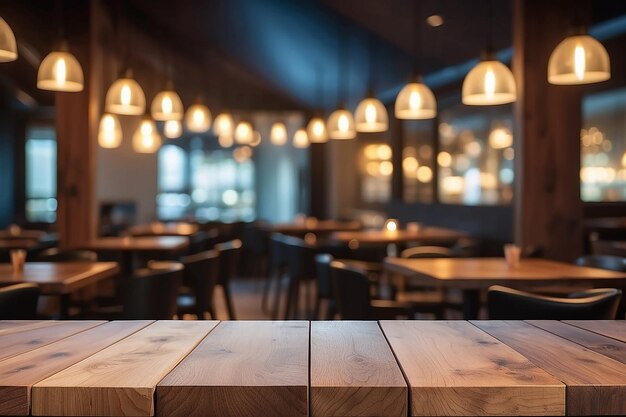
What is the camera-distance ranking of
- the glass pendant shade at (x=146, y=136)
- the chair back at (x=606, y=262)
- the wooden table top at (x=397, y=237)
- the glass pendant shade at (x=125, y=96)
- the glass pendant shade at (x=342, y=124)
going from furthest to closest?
the glass pendant shade at (x=146, y=136)
the glass pendant shade at (x=342, y=124)
the wooden table top at (x=397, y=237)
the glass pendant shade at (x=125, y=96)
the chair back at (x=606, y=262)

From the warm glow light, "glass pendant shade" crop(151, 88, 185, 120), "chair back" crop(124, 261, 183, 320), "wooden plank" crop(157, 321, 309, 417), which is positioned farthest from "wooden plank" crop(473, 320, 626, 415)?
"glass pendant shade" crop(151, 88, 185, 120)

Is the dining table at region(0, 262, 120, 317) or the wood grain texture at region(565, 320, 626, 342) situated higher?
the wood grain texture at region(565, 320, 626, 342)

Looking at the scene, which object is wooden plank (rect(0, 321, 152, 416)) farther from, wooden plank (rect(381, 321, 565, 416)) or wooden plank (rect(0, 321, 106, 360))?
wooden plank (rect(381, 321, 565, 416))

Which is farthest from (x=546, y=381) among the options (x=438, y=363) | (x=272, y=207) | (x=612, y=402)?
(x=272, y=207)

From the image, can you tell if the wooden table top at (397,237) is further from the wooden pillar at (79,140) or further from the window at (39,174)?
the window at (39,174)

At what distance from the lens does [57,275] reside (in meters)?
3.54

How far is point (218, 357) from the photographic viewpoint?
149 cm

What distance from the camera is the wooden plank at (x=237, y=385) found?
126 cm

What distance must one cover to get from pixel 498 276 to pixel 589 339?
1.70 m

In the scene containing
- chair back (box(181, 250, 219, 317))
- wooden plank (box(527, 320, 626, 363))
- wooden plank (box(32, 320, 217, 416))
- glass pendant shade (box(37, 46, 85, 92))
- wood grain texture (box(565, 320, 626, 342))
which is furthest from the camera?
chair back (box(181, 250, 219, 317))

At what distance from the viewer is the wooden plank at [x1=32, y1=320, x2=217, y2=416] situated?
1256 mm

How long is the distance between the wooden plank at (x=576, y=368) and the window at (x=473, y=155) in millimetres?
7237

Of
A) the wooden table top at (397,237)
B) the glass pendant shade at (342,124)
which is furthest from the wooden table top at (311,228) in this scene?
the glass pendant shade at (342,124)

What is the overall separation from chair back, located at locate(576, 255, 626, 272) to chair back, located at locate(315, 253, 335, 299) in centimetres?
148
